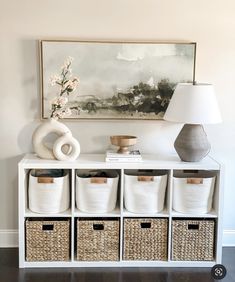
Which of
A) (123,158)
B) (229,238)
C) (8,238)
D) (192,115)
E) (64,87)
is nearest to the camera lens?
(192,115)

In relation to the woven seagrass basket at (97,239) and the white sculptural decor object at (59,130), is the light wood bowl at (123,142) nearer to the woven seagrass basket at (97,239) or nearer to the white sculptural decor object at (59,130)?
the white sculptural decor object at (59,130)

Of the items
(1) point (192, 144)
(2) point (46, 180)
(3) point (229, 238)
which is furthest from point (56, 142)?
(3) point (229, 238)

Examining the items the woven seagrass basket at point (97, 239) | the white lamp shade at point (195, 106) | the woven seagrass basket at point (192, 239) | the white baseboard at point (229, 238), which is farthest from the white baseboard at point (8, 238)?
the white baseboard at point (229, 238)

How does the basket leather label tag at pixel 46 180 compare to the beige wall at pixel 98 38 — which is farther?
the beige wall at pixel 98 38

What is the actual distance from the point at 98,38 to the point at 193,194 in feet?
4.44

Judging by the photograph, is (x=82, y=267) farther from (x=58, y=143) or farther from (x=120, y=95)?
(x=120, y=95)

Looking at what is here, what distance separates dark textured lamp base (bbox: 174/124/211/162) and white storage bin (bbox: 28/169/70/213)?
845 millimetres

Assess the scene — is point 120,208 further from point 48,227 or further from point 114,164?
point 48,227

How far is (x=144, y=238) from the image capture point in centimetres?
314

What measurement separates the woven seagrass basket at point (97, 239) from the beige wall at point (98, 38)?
0.61 meters

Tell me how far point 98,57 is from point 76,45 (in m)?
0.19

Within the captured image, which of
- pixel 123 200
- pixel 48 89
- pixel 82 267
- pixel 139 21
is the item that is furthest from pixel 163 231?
pixel 139 21

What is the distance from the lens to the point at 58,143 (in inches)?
123

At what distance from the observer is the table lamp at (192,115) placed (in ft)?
9.84
